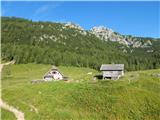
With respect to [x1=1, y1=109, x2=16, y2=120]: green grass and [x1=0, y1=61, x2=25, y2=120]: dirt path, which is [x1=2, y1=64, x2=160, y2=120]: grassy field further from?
[x1=0, y1=61, x2=25, y2=120]: dirt path

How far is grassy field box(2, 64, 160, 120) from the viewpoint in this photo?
63.2m

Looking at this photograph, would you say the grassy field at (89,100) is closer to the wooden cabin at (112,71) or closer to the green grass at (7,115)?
the green grass at (7,115)

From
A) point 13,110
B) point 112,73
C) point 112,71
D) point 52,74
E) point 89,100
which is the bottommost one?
point 13,110

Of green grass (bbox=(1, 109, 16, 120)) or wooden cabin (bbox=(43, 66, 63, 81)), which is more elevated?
wooden cabin (bbox=(43, 66, 63, 81))

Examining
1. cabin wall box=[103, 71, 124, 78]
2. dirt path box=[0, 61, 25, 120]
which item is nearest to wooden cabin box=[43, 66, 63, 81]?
cabin wall box=[103, 71, 124, 78]

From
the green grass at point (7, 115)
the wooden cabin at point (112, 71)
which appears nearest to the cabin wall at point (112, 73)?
the wooden cabin at point (112, 71)

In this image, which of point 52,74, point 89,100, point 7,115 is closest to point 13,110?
point 7,115

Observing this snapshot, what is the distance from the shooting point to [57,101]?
69.2 meters

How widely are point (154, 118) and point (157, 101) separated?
287 inches

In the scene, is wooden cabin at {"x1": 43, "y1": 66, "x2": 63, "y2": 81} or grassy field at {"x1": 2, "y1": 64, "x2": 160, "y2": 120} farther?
wooden cabin at {"x1": 43, "y1": 66, "x2": 63, "y2": 81}

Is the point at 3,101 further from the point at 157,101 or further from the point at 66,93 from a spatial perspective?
the point at 157,101

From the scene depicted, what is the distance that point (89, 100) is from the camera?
71875 mm

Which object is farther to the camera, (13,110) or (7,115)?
(13,110)

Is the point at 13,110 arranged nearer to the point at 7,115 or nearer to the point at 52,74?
the point at 7,115
